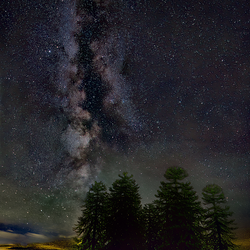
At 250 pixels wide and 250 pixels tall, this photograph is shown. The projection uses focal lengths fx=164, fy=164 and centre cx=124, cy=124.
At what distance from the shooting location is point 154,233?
59.8ft

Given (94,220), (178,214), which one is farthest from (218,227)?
(94,220)

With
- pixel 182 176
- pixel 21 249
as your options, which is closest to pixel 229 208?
pixel 182 176

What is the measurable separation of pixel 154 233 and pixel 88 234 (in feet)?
23.8

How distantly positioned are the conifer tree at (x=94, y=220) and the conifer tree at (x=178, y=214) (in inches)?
224

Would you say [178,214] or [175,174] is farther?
[175,174]

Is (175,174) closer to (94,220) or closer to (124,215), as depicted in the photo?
(124,215)

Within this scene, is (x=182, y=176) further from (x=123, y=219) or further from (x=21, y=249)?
(x=21, y=249)

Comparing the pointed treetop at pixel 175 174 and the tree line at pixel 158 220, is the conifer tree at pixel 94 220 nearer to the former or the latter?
the tree line at pixel 158 220

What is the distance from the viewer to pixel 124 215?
15188 mm

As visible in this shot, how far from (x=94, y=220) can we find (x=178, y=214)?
28.3 feet

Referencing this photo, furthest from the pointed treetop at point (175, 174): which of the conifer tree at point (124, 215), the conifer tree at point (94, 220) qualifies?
the conifer tree at point (94, 220)

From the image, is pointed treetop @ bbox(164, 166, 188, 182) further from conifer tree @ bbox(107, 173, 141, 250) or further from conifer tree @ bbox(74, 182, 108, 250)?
conifer tree @ bbox(74, 182, 108, 250)

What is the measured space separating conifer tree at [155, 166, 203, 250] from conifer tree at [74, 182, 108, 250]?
5678 mm

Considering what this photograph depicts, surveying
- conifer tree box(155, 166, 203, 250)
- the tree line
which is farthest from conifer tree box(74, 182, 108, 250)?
conifer tree box(155, 166, 203, 250)
